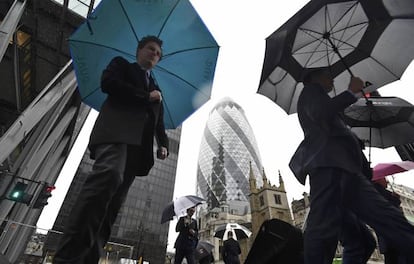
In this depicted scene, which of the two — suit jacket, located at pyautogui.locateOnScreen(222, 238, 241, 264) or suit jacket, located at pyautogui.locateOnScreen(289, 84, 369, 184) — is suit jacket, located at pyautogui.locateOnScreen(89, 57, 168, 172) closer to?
suit jacket, located at pyautogui.locateOnScreen(289, 84, 369, 184)

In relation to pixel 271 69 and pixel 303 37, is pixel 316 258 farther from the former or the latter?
pixel 303 37

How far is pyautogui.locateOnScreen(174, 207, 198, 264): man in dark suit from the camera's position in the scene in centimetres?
499

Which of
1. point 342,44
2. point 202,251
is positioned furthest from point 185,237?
point 342,44

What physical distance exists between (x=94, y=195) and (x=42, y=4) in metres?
8.37

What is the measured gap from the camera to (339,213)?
167 cm

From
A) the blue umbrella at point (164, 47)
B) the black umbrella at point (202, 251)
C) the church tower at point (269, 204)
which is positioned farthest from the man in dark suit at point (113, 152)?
the church tower at point (269, 204)

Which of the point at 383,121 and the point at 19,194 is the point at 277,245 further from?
the point at 19,194

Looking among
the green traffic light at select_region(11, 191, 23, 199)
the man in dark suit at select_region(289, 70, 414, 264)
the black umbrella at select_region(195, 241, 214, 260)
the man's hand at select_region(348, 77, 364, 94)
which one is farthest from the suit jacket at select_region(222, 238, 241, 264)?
the man's hand at select_region(348, 77, 364, 94)

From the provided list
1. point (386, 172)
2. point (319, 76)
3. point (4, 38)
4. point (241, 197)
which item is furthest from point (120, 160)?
point (241, 197)

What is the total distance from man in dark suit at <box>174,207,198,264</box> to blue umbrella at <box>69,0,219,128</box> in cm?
322

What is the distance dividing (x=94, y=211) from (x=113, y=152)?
15.0 inches

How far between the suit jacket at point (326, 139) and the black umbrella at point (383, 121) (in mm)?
1625

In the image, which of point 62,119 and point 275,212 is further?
point 275,212

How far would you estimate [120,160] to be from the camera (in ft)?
4.80
